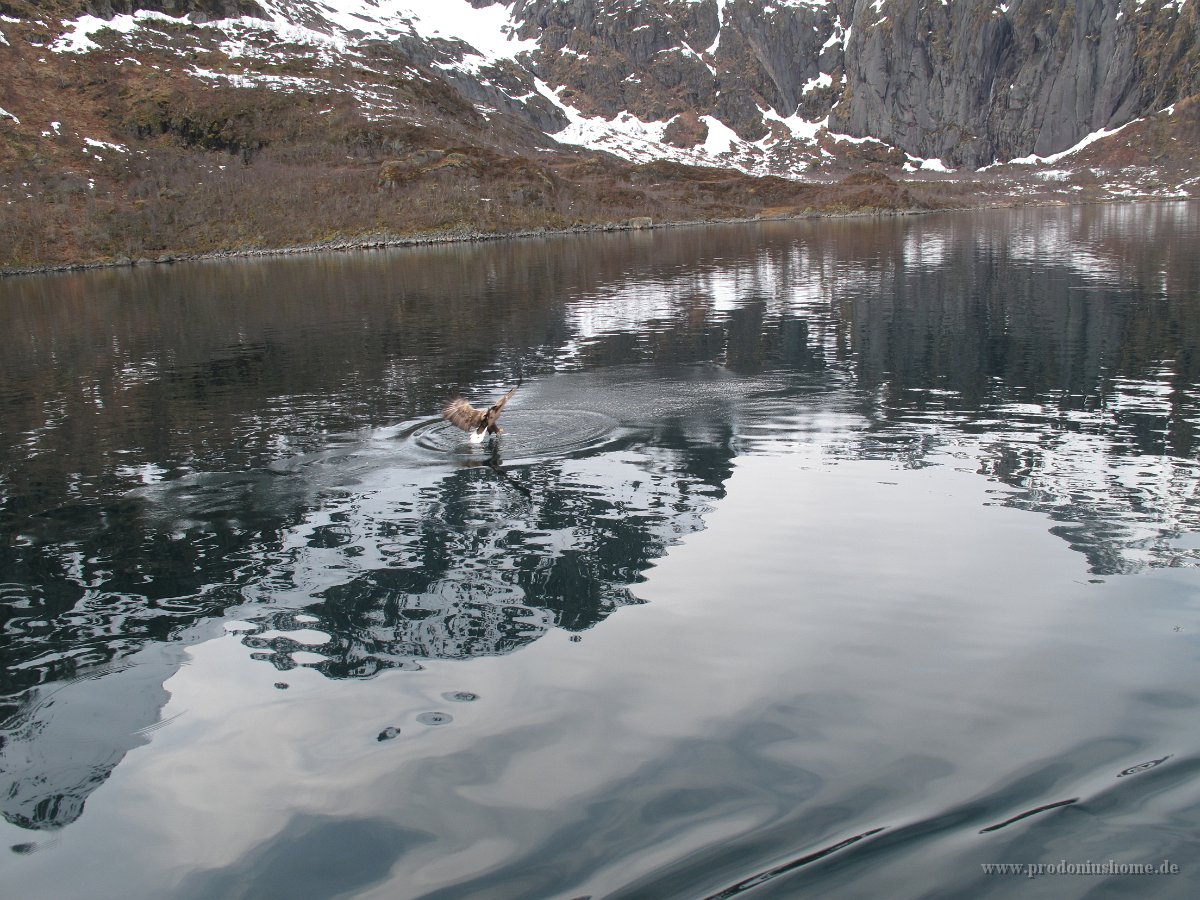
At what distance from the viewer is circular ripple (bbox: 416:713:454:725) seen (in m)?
11.7

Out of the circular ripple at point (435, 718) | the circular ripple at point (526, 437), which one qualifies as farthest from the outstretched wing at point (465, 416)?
the circular ripple at point (435, 718)

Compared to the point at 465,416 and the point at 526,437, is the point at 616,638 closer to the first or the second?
the point at 465,416

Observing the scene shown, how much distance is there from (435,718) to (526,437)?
16.0 meters

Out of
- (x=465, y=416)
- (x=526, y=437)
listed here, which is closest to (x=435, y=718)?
(x=465, y=416)

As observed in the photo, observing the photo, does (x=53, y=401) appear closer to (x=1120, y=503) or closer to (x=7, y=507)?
(x=7, y=507)

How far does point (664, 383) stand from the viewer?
3491cm

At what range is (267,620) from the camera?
15.2 meters

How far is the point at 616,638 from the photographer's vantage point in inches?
554

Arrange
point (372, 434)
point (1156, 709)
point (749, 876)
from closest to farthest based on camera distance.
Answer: point (749, 876) → point (1156, 709) → point (372, 434)

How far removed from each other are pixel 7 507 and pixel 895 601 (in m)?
21.1

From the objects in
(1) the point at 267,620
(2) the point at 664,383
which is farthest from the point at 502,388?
(1) the point at 267,620

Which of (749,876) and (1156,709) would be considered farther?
(1156,709)

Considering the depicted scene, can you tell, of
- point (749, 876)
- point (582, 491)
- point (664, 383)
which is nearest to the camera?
point (749, 876)

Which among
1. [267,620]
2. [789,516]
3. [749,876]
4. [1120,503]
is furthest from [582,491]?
[749,876]
